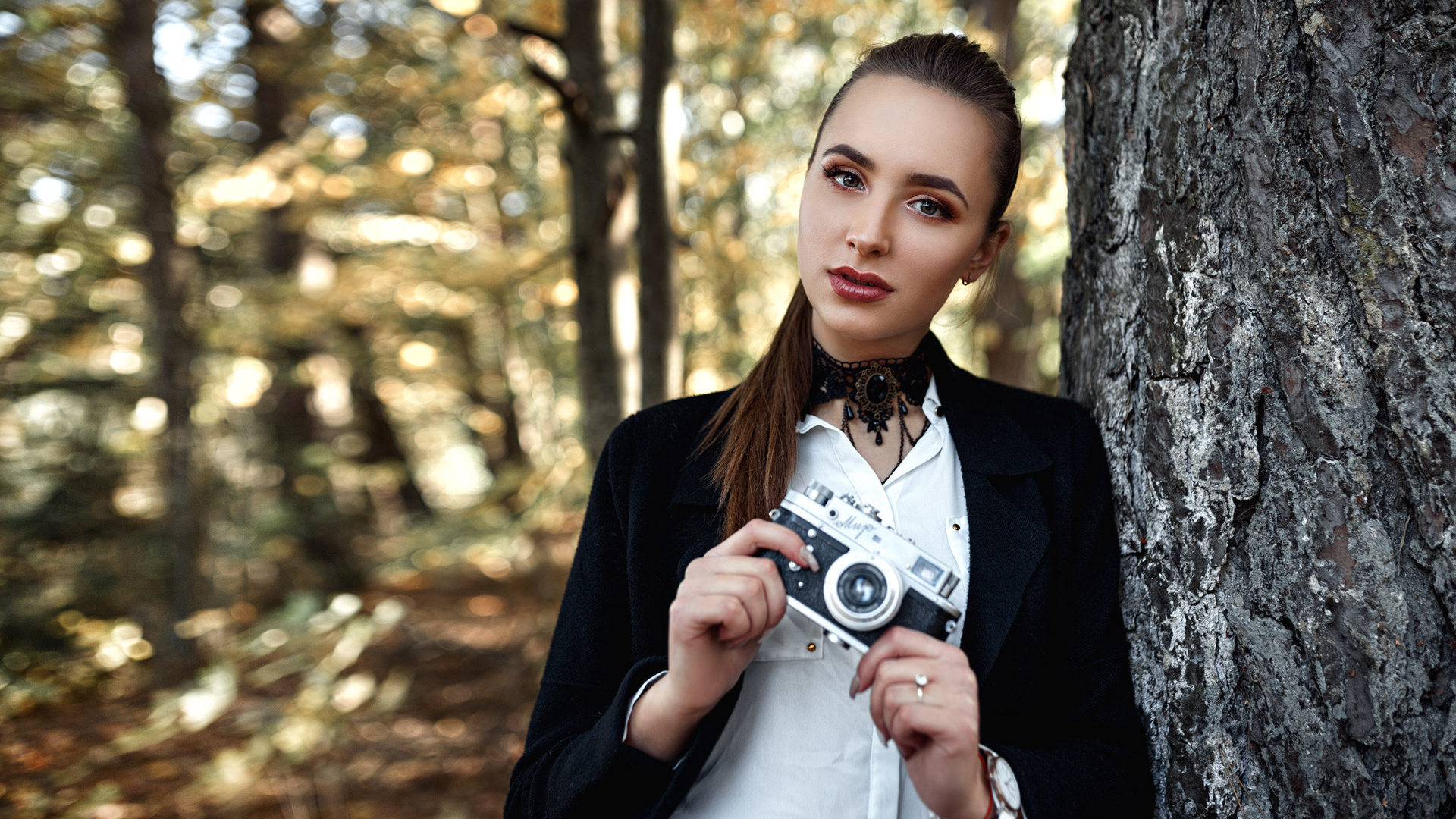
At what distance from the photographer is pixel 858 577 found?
4.13ft

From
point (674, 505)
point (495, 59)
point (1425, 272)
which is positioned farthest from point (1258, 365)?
point (495, 59)

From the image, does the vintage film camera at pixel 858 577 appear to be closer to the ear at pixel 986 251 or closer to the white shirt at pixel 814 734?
the white shirt at pixel 814 734

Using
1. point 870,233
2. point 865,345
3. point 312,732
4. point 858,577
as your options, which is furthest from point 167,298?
point 858,577

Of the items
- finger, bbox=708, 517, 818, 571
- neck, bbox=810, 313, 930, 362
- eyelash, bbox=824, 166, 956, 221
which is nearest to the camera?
finger, bbox=708, 517, 818, 571

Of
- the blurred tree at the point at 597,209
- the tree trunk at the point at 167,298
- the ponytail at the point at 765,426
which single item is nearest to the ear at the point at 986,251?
the ponytail at the point at 765,426

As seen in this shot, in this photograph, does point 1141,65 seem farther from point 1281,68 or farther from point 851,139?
point 851,139

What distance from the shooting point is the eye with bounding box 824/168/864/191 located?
152cm

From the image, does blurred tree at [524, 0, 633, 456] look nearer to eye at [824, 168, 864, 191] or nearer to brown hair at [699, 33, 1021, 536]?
brown hair at [699, 33, 1021, 536]

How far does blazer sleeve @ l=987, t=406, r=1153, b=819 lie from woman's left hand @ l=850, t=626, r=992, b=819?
169 mm

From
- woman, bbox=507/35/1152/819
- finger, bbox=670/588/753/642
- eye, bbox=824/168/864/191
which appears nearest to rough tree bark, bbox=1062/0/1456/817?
woman, bbox=507/35/1152/819

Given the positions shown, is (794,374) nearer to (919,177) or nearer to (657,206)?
(919,177)

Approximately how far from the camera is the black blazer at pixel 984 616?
139cm

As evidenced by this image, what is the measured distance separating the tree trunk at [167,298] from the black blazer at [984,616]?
14.9ft

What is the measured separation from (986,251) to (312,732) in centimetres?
328
